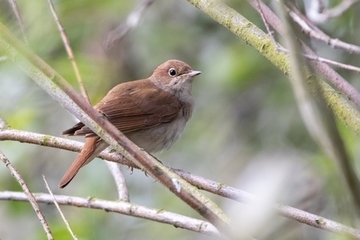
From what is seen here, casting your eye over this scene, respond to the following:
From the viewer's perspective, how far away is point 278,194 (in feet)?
4.77

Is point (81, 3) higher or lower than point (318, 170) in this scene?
higher

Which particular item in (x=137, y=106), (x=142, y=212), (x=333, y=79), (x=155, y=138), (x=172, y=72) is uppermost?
(x=172, y=72)

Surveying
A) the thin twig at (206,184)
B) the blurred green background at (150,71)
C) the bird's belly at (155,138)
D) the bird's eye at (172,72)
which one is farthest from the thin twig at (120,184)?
the bird's eye at (172,72)

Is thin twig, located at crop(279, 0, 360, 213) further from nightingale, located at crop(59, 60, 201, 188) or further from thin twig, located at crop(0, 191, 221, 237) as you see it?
nightingale, located at crop(59, 60, 201, 188)

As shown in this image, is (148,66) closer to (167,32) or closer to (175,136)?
(167,32)

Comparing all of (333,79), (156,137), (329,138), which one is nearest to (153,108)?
(156,137)

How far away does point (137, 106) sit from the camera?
4.68 meters

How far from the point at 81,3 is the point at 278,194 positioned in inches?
124

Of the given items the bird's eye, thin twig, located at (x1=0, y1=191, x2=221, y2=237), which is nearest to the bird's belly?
the bird's eye

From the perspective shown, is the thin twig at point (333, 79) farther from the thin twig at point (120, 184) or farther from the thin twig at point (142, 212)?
the thin twig at point (120, 184)

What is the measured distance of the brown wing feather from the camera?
445 centimetres

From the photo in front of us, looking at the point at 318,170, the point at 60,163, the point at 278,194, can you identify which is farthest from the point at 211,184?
the point at 60,163

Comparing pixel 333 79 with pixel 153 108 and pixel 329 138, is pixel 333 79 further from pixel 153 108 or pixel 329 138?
pixel 153 108

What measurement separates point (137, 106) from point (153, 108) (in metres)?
0.16
